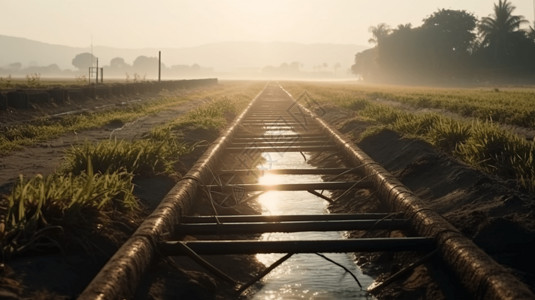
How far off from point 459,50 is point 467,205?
261 feet

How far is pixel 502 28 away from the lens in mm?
73812

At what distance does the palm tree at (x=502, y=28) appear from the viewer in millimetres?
72875

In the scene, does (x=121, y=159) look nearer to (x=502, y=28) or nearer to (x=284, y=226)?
(x=284, y=226)

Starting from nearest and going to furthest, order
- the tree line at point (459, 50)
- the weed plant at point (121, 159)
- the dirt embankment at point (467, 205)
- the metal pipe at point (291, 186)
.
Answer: the dirt embankment at point (467, 205), the weed plant at point (121, 159), the metal pipe at point (291, 186), the tree line at point (459, 50)

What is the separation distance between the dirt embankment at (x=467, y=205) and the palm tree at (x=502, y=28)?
69547 millimetres

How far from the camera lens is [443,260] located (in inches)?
175

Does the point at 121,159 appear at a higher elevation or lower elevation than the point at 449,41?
lower

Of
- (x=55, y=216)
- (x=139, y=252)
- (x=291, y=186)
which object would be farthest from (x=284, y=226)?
(x=291, y=186)

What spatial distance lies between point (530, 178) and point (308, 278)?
304 cm

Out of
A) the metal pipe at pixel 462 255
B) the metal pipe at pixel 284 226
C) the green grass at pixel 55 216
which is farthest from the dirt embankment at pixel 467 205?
the green grass at pixel 55 216

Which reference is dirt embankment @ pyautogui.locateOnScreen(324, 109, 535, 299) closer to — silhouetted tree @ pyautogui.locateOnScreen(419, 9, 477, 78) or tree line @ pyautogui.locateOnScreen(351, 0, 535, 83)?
tree line @ pyautogui.locateOnScreen(351, 0, 535, 83)

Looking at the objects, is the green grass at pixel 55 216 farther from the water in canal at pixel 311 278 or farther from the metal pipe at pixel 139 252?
the water in canal at pixel 311 278

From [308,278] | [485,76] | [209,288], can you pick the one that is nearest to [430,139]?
[308,278]

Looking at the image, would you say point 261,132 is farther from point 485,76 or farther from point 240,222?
point 485,76
